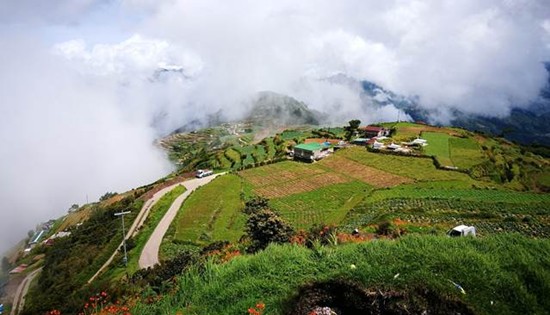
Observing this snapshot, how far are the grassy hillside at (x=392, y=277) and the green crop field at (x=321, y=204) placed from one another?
95.1 ft

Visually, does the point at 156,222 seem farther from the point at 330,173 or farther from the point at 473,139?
the point at 473,139

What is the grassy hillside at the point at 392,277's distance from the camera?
601 cm

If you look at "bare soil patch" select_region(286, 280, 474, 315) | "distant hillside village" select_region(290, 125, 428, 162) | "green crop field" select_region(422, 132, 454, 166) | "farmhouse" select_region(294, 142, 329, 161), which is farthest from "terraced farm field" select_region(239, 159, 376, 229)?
"bare soil patch" select_region(286, 280, 474, 315)

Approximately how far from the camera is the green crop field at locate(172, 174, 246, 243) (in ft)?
126

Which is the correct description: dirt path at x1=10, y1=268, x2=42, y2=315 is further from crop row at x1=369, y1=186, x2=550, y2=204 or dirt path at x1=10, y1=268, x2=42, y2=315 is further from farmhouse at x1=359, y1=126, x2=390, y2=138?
farmhouse at x1=359, y1=126, x2=390, y2=138

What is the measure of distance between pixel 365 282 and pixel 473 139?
82.8 m

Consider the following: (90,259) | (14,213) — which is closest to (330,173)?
(90,259)

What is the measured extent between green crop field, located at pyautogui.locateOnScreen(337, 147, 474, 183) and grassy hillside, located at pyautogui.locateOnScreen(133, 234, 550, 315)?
46.1m

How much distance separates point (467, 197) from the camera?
4134cm

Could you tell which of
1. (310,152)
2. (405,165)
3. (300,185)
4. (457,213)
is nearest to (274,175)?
(300,185)

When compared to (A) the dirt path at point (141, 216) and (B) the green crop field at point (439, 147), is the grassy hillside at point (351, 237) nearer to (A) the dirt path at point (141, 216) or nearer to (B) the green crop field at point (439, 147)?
(B) the green crop field at point (439, 147)

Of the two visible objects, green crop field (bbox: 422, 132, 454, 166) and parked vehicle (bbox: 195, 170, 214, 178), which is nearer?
green crop field (bbox: 422, 132, 454, 166)

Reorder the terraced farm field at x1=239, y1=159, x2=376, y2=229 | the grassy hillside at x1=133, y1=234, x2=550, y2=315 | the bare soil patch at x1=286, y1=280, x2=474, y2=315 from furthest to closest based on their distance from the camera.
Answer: the terraced farm field at x1=239, y1=159, x2=376, y2=229
the grassy hillside at x1=133, y1=234, x2=550, y2=315
the bare soil patch at x1=286, y1=280, x2=474, y2=315

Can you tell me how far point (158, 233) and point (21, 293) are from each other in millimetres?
18245
